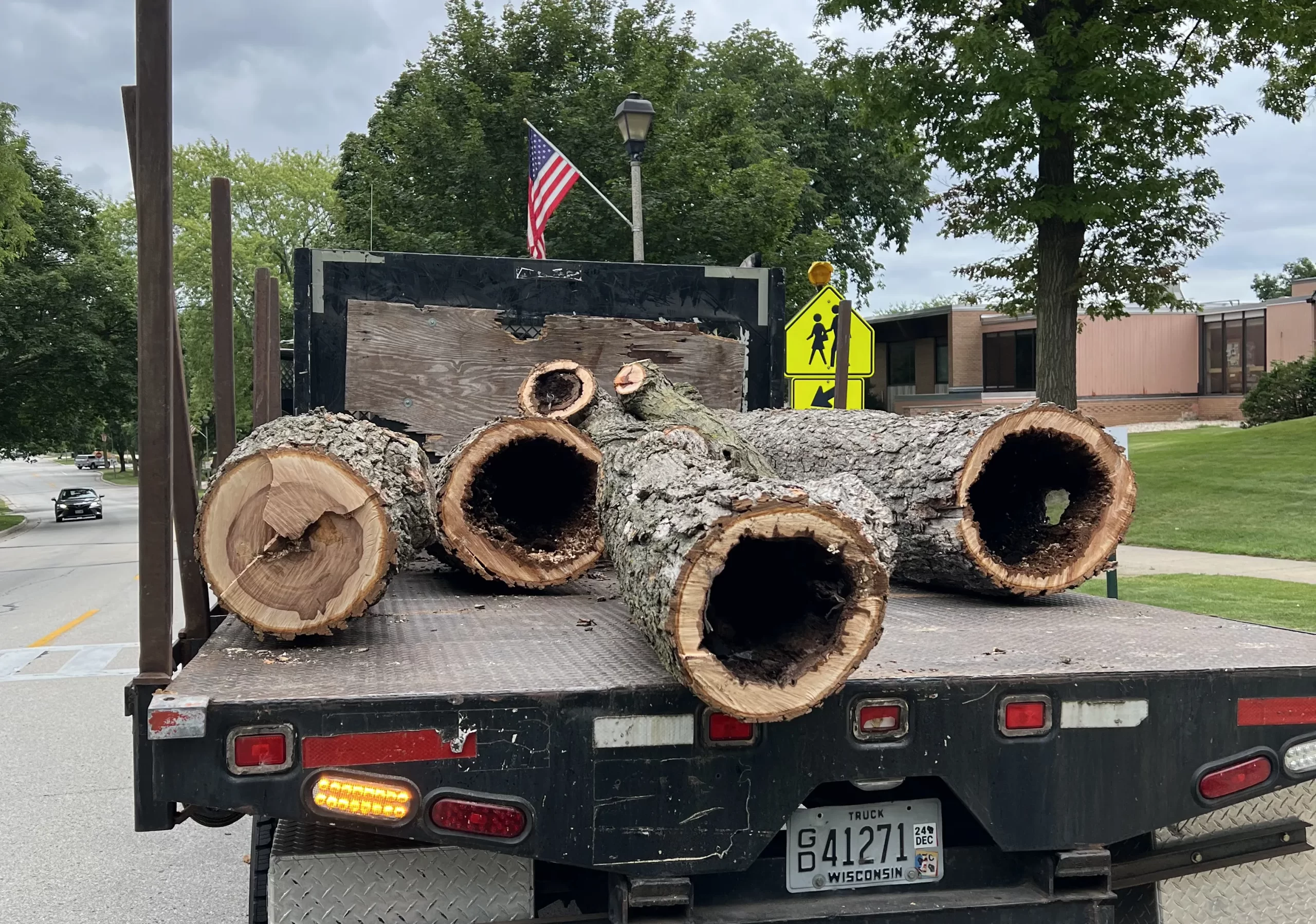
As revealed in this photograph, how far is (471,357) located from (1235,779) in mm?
3802

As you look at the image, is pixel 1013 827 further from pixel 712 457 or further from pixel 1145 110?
pixel 1145 110

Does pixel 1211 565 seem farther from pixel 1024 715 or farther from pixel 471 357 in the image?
→ pixel 1024 715

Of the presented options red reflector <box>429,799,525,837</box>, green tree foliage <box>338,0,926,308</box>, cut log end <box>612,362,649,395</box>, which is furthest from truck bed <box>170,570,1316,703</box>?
green tree foliage <box>338,0,926,308</box>

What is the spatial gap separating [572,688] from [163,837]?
3.89 m

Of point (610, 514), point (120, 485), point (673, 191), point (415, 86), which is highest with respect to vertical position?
point (415, 86)

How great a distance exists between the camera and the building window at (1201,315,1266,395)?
129ft

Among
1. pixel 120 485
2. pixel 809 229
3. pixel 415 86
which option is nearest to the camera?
pixel 415 86

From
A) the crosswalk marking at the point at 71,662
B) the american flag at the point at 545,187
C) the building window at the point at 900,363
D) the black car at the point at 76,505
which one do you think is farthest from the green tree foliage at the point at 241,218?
the crosswalk marking at the point at 71,662

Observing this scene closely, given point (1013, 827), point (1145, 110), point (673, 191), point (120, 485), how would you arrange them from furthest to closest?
point (120, 485)
point (673, 191)
point (1145, 110)
point (1013, 827)

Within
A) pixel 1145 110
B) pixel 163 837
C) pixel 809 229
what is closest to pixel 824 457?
pixel 163 837

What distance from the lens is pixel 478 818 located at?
2322 mm

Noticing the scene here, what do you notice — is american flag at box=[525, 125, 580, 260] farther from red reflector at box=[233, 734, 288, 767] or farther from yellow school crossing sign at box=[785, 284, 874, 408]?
red reflector at box=[233, 734, 288, 767]

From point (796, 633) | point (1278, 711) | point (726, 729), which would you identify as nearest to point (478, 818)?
point (726, 729)

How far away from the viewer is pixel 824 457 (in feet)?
15.2
